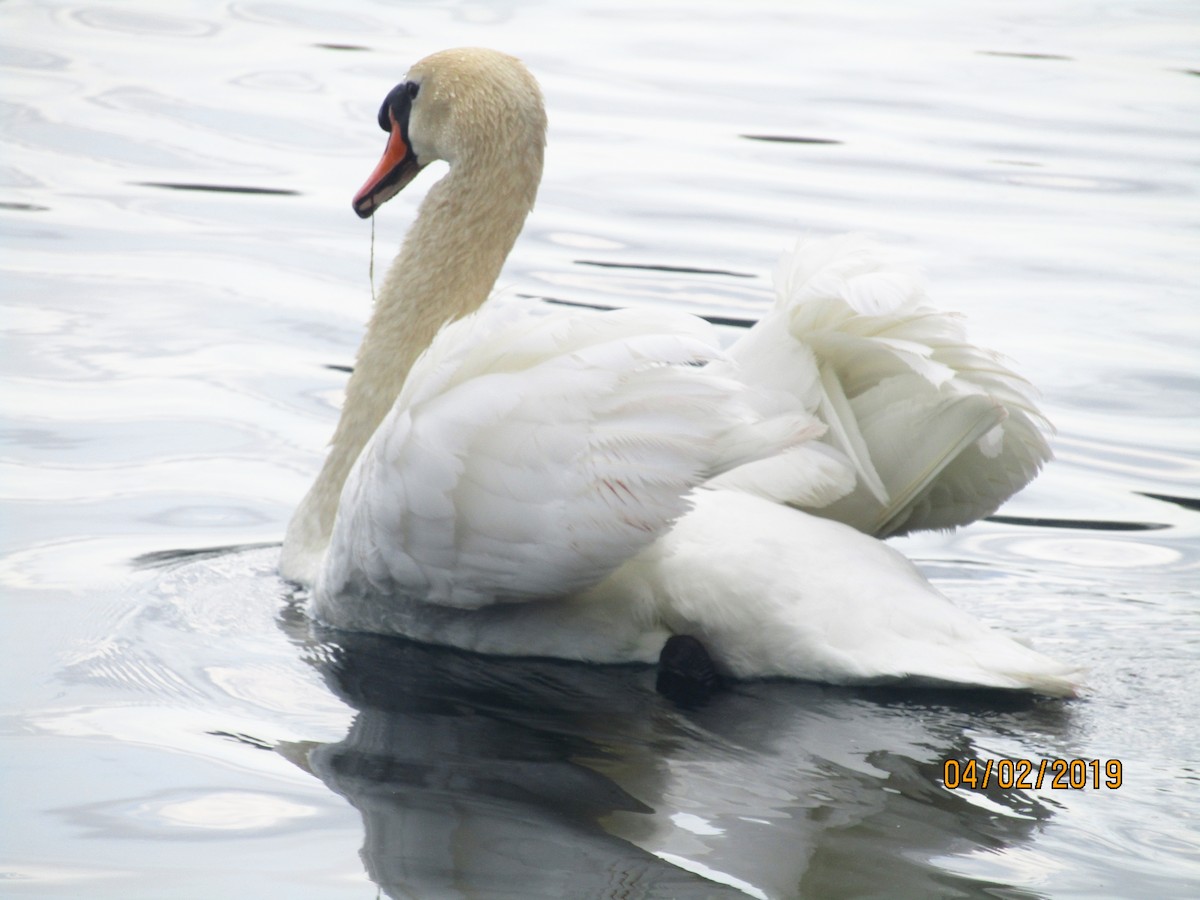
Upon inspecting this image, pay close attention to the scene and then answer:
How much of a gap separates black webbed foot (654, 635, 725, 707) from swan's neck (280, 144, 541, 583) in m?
1.53

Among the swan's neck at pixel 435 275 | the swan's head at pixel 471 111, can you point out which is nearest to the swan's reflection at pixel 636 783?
the swan's neck at pixel 435 275

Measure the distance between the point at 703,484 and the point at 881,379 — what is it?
1.94 ft

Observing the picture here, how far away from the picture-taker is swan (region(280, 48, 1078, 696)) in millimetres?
4305

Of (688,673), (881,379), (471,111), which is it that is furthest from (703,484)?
(471,111)

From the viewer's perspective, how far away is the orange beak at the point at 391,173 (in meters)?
5.97

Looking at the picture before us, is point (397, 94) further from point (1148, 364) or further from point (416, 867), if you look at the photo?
point (1148, 364)

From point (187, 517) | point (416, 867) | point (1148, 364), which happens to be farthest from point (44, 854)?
point (1148, 364)

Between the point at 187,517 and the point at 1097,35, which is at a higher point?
the point at 1097,35

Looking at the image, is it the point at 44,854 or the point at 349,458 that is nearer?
the point at 44,854

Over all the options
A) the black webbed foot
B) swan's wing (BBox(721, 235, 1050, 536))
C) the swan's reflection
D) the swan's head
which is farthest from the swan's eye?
the black webbed foot

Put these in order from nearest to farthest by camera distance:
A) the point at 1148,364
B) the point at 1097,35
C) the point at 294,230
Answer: the point at 1148,364 → the point at 294,230 → the point at 1097,35

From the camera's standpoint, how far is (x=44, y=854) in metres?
3.68

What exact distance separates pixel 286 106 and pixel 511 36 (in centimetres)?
284

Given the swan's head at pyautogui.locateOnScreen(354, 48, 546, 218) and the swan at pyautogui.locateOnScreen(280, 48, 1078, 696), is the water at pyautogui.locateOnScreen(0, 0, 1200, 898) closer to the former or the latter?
the swan at pyautogui.locateOnScreen(280, 48, 1078, 696)
